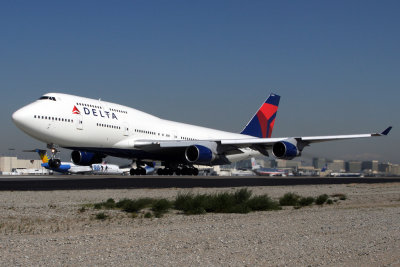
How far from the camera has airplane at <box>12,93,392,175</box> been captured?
31.5 m

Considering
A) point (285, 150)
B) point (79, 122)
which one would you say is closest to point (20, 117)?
point (79, 122)

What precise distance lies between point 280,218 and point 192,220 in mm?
2424

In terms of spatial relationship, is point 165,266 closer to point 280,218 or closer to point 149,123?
point 280,218

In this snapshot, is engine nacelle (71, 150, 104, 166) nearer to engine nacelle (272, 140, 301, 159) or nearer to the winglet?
engine nacelle (272, 140, 301, 159)

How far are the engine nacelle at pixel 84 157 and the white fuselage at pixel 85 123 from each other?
2337 millimetres

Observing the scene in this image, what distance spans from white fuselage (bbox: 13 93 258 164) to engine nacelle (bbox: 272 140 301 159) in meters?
9.42

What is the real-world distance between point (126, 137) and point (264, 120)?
20.8m

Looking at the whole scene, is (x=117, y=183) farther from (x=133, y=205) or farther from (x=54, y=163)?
(x=133, y=205)

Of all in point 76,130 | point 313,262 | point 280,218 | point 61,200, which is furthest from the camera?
point 76,130

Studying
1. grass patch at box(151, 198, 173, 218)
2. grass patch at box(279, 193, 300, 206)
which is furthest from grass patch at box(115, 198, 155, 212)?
grass patch at box(279, 193, 300, 206)

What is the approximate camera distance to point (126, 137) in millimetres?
36344

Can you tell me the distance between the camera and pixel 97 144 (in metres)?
34.2

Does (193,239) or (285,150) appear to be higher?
(285,150)

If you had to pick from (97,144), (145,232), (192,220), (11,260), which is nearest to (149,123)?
(97,144)
